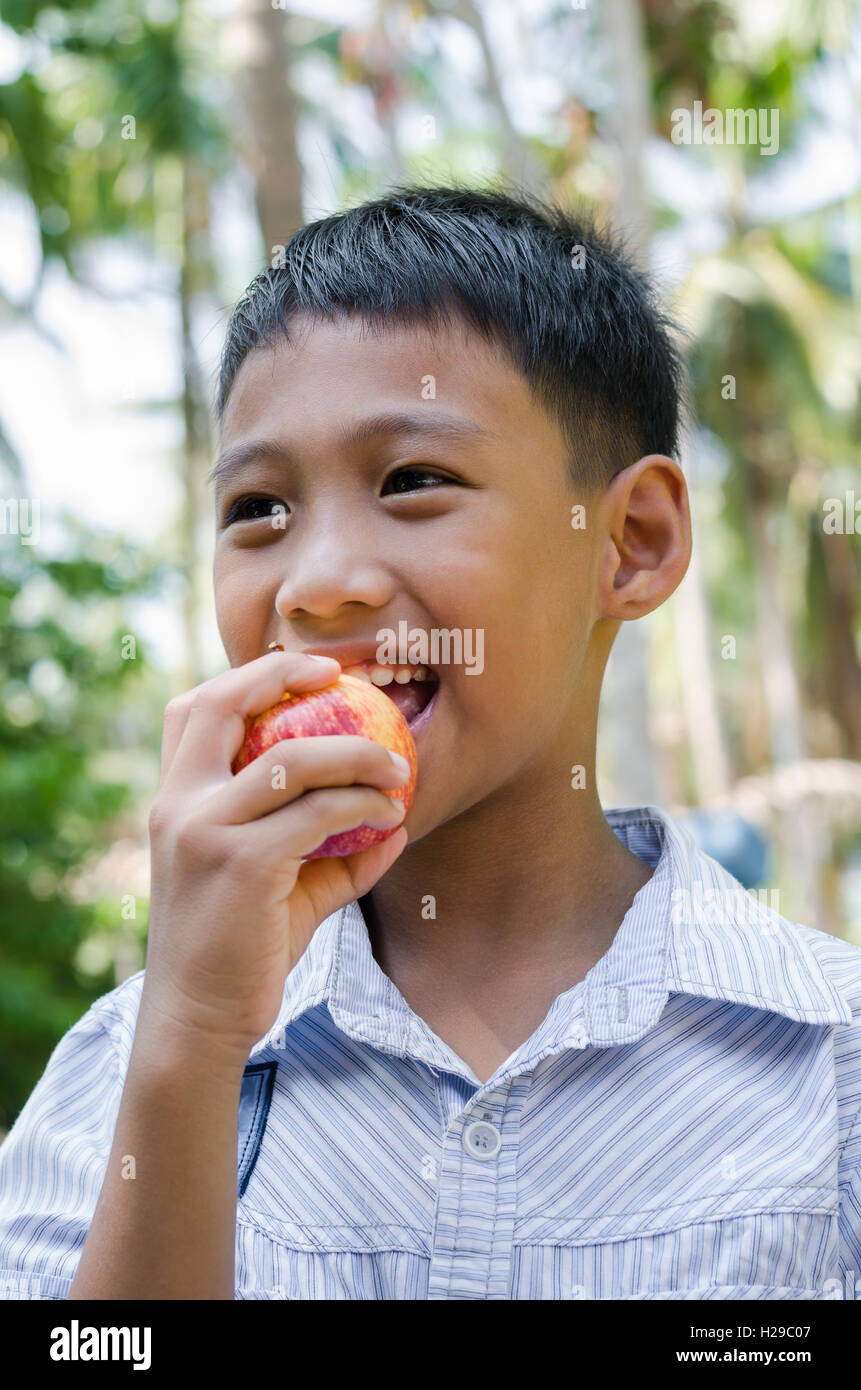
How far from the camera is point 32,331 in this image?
14641 millimetres

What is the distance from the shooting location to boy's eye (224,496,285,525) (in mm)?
1902

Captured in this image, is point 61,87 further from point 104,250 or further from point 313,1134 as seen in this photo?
point 313,1134

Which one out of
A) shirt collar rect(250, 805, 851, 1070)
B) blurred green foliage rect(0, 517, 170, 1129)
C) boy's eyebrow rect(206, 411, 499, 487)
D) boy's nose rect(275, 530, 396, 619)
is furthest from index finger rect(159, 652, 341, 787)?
blurred green foliage rect(0, 517, 170, 1129)

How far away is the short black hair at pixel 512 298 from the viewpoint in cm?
194

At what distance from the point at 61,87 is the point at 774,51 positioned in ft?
37.1

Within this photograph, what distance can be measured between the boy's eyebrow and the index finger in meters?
0.34

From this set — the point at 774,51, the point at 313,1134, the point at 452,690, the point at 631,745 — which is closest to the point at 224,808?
the point at 452,690

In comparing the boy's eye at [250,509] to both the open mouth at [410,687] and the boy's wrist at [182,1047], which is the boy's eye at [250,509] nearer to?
the open mouth at [410,687]

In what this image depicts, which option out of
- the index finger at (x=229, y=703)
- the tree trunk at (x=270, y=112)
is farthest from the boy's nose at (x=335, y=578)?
the tree trunk at (x=270, y=112)

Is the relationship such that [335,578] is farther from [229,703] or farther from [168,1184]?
[168,1184]

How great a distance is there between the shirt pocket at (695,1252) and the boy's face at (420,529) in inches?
22.5

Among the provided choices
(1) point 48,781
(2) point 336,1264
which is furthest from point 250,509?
(1) point 48,781

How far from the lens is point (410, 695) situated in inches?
71.9

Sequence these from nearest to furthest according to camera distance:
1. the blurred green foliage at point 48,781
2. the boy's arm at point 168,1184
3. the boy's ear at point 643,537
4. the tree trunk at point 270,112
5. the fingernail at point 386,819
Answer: the boy's arm at point 168,1184 < the fingernail at point 386,819 < the boy's ear at point 643,537 < the tree trunk at point 270,112 < the blurred green foliage at point 48,781
